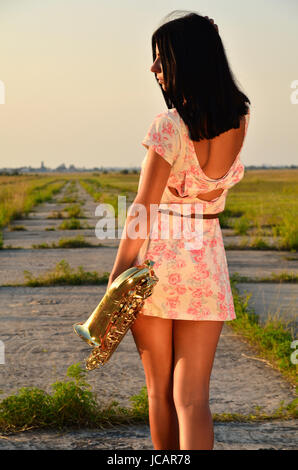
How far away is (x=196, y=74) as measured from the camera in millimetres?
2346

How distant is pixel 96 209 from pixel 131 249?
26.1 meters

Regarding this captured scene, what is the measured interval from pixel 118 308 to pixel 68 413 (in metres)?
1.75

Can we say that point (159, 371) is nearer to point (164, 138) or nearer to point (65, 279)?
point (164, 138)

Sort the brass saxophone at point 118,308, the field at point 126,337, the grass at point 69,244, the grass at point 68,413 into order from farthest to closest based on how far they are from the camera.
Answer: the grass at point 69,244, the field at point 126,337, the grass at point 68,413, the brass saxophone at point 118,308

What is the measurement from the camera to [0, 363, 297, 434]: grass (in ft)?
12.5

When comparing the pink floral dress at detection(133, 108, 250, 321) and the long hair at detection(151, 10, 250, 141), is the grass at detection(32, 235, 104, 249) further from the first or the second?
the long hair at detection(151, 10, 250, 141)

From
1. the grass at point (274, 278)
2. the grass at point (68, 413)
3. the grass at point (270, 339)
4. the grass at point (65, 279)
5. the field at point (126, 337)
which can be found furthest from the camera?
the grass at point (274, 278)

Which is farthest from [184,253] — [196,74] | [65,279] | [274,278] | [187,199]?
[274,278]

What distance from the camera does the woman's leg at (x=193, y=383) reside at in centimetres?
241

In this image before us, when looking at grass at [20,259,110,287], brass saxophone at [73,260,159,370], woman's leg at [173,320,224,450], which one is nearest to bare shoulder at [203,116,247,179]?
brass saxophone at [73,260,159,370]

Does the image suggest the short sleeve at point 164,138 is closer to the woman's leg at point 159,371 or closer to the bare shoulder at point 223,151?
the bare shoulder at point 223,151

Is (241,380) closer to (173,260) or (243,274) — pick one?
(173,260)

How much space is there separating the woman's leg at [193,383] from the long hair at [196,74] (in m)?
0.72

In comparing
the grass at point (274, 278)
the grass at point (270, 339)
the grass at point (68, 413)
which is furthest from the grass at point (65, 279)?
the grass at point (68, 413)
